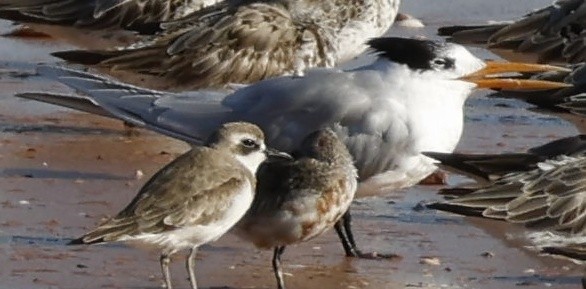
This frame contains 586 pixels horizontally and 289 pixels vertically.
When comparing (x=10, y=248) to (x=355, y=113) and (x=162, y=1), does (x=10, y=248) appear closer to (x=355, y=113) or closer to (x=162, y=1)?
(x=355, y=113)

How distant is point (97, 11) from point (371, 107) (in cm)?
426

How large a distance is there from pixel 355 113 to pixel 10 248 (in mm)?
1693

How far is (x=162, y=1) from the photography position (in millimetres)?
12914

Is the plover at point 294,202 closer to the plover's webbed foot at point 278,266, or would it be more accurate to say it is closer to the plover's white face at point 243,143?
the plover's webbed foot at point 278,266

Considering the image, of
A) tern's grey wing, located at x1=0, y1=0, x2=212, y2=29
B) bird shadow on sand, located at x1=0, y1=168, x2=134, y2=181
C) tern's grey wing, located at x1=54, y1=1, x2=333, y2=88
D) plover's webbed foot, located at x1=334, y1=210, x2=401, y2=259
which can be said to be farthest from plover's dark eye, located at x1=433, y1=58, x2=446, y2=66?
tern's grey wing, located at x1=0, y1=0, x2=212, y2=29

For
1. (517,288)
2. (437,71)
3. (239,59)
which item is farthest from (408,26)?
(517,288)

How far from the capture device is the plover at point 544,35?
40.3 ft

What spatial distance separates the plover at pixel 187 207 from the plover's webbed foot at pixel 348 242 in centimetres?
97

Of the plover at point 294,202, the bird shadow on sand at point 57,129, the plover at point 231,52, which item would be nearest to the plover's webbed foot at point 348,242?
the plover at point 294,202

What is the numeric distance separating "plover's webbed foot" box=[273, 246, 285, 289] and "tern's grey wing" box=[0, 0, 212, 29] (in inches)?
192

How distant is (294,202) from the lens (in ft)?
26.3

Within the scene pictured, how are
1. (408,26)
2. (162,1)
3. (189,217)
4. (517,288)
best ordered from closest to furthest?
(189,217)
(517,288)
(162,1)
(408,26)

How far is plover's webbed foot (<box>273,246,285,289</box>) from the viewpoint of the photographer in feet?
26.2

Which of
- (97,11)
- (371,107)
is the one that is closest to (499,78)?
(371,107)
